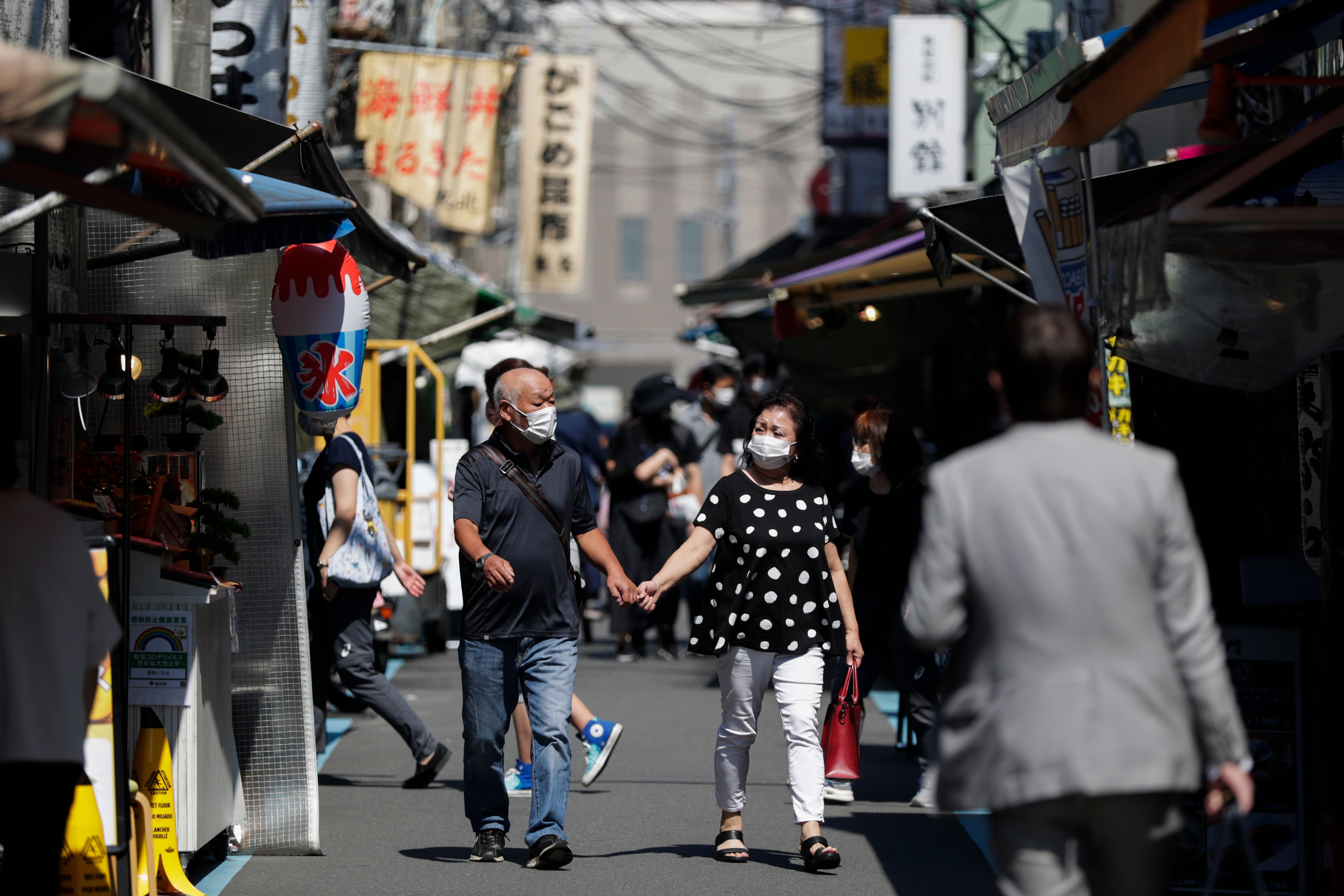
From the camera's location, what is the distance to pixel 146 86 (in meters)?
5.50

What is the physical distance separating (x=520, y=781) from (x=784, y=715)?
6.81ft

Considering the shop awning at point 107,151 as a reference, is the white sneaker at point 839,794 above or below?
below

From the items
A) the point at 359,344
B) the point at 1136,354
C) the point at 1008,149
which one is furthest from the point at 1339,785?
the point at 359,344

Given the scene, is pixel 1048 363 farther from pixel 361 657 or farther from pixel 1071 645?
pixel 361 657

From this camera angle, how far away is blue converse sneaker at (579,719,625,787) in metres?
7.38

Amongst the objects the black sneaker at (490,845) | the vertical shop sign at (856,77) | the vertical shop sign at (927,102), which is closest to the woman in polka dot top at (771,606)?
the black sneaker at (490,845)

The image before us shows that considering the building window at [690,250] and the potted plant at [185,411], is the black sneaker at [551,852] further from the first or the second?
the building window at [690,250]

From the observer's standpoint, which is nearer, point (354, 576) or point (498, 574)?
point (498, 574)

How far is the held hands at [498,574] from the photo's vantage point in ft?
19.7

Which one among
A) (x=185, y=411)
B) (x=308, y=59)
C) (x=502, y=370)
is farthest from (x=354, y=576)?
(x=308, y=59)

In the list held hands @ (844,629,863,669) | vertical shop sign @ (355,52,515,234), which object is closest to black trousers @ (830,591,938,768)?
held hands @ (844,629,863,669)

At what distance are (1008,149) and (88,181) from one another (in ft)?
11.0

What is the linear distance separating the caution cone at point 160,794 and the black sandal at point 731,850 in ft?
6.94

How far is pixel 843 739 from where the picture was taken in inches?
271
